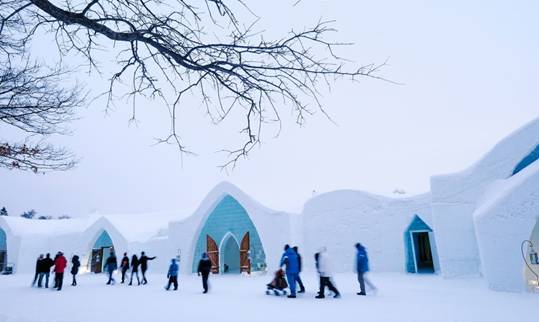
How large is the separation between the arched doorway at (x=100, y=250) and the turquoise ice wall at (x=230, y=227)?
9257 millimetres

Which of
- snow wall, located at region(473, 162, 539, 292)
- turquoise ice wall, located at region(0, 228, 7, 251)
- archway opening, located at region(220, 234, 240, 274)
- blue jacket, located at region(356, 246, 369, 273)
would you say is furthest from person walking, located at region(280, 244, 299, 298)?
turquoise ice wall, located at region(0, 228, 7, 251)

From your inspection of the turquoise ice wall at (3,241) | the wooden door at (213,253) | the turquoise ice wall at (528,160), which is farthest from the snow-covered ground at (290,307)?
the turquoise ice wall at (3,241)

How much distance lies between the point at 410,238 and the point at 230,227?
9226 millimetres

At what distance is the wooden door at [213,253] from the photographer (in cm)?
1852

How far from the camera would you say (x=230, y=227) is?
1870cm

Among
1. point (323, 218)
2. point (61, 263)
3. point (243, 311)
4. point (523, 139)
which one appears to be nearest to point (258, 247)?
point (323, 218)

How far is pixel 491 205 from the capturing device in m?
9.34

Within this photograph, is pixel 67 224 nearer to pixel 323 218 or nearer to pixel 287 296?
pixel 323 218

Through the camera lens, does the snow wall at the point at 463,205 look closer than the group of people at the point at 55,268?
Yes

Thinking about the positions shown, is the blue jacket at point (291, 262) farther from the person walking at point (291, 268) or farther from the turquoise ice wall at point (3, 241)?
the turquoise ice wall at point (3, 241)

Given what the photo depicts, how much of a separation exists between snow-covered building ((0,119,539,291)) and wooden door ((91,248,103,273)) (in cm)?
7

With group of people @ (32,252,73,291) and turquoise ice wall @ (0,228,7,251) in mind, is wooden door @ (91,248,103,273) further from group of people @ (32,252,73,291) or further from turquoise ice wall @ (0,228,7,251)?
group of people @ (32,252,73,291)

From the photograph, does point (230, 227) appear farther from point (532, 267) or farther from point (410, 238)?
point (532, 267)

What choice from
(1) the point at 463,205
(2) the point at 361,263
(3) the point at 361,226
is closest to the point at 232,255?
(3) the point at 361,226
